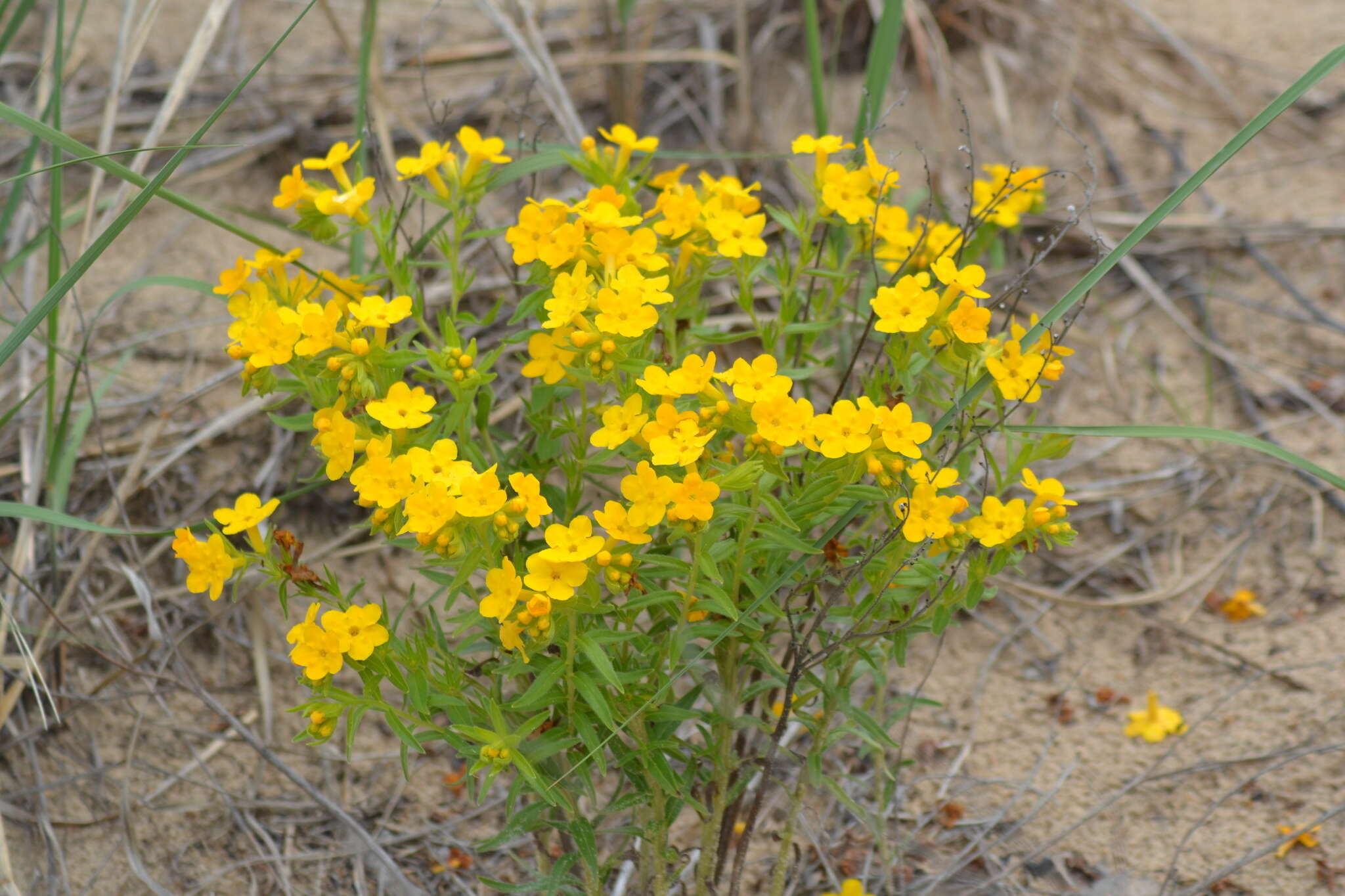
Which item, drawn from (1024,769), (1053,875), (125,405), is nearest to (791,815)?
(1053,875)

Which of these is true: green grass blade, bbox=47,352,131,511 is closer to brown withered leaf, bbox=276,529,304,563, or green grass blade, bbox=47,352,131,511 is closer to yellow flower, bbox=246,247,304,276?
yellow flower, bbox=246,247,304,276

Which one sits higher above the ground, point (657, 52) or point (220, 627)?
point (657, 52)

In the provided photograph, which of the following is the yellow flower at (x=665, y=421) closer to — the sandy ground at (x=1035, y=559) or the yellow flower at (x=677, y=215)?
the yellow flower at (x=677, y=215)

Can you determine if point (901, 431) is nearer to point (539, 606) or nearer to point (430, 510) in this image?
point (539, 606)

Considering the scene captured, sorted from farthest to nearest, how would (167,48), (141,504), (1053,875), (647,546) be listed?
(167,48) < (141,504) < (1053,875) < (647,546)

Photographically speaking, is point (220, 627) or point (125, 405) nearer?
point (220, 627)

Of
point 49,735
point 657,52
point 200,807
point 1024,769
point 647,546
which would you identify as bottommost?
point 1024,769

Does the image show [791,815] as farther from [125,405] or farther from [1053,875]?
[125,405]
